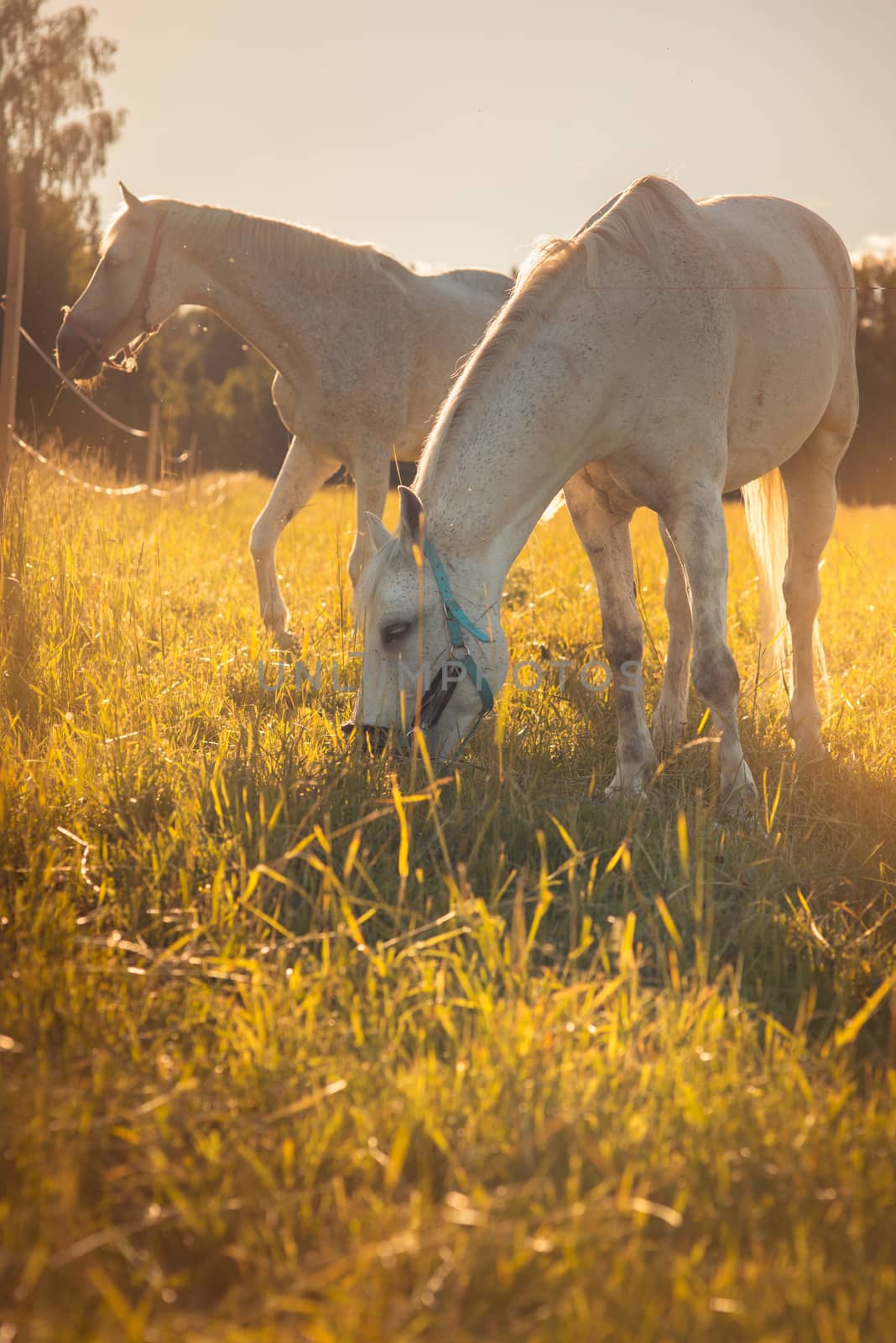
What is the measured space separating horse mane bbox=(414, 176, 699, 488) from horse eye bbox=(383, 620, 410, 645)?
1.54 ft

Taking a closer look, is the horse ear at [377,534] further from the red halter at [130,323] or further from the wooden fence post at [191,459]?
the wooden fence post at [191,459]

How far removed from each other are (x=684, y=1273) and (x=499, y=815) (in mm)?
1588

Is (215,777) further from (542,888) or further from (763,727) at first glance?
(763,727)

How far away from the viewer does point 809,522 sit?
15.6 ft

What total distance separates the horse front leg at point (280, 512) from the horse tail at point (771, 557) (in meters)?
2.41

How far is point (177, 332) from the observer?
26.7m

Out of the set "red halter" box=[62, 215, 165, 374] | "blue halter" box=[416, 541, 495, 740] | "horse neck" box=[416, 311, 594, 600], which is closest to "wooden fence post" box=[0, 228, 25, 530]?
"red halter" box=[62, 215, 165, 374]

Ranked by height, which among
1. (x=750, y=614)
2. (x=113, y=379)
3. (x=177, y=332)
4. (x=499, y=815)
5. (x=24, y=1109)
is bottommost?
(x=24, y=1109)

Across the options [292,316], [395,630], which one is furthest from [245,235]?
[395,630]

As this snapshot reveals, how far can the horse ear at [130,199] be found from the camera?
5262 millimetres

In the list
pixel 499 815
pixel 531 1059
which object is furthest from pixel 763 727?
pixel 531 1059

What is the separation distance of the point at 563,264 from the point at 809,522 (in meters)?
2.13

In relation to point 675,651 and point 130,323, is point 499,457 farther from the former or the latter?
point 130,323

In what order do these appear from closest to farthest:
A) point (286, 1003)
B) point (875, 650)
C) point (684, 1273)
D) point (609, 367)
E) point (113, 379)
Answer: point (684, 1273), point (286, 1003), point (609, 367), point (875, 650), point (113, 379)
